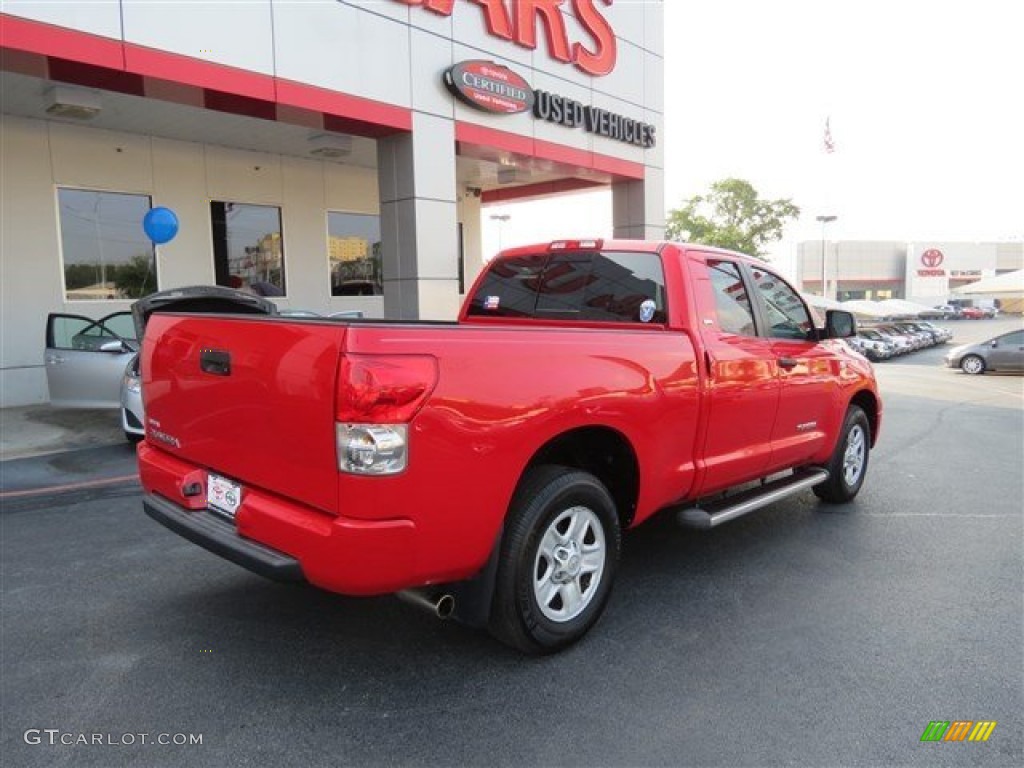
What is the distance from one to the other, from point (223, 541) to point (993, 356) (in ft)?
83.5

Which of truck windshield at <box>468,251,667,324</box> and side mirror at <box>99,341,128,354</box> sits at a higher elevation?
truck windshield at <box>468,251,667,324</box>

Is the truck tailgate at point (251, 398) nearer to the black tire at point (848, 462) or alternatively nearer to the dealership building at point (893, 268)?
the black tire at point (848, 462)

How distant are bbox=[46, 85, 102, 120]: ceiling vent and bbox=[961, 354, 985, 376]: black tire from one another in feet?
78.5

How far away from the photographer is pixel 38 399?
12109mm

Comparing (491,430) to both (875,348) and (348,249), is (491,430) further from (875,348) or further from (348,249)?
(875,348)

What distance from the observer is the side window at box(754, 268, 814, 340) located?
195 inches

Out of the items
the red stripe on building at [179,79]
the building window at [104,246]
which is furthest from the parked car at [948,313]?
the building window at [104,246]

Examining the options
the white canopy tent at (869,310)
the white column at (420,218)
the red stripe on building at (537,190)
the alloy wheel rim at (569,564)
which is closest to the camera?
the alloy wheel rim at (569,564)

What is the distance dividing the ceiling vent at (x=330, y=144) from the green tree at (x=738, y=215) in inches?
1881

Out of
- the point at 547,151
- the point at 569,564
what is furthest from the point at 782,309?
the point at 547,151

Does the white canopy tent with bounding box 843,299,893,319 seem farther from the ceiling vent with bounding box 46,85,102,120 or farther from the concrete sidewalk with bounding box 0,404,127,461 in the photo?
the concrete sidewalk with bounding box 0,404,127,461

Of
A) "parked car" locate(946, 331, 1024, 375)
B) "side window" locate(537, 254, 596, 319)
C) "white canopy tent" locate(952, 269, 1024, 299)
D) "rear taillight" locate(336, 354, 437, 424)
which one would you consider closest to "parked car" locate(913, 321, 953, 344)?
"white canopy tent" locate(952, 269, 1024, 299)

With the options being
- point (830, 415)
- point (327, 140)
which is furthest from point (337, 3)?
point (830, 415)

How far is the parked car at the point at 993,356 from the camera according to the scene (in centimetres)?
2239
